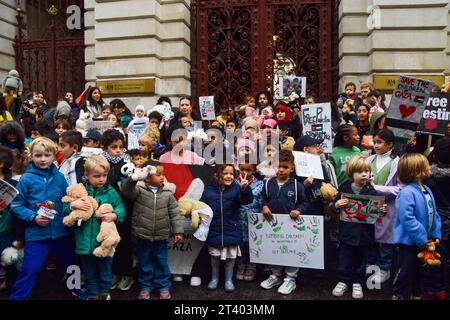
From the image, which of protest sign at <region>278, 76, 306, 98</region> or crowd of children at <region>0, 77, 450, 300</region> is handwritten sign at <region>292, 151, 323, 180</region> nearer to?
crowd of children at <region>0, 77, 450, 300</region>

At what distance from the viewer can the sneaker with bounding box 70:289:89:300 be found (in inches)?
178

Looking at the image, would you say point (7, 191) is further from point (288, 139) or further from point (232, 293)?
point (288, 139)

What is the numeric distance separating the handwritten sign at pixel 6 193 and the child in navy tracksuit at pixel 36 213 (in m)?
0.14

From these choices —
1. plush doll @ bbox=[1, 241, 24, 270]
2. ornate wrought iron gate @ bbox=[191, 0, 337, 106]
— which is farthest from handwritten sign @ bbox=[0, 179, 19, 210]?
ornate wrought iron gate @ bbox=[191, 0, 337, 106]

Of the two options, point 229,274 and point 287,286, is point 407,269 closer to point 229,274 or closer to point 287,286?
point 287,286

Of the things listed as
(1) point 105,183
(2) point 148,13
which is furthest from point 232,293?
(2) point 148,13

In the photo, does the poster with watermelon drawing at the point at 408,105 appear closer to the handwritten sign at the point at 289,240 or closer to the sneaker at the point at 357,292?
the handwritten sign at the point at 289,240

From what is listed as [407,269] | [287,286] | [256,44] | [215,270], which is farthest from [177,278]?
[256,44]

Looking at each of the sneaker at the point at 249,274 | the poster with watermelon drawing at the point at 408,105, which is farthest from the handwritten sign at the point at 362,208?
the poster with watermelon drawing at the point at 408,105

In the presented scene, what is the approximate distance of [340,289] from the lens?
15.6 feet

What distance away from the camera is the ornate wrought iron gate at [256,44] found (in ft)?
39.2

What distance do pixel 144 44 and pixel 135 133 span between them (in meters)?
5.20

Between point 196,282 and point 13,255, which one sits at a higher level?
point 13,255

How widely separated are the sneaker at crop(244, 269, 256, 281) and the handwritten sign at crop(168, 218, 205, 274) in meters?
0.62
